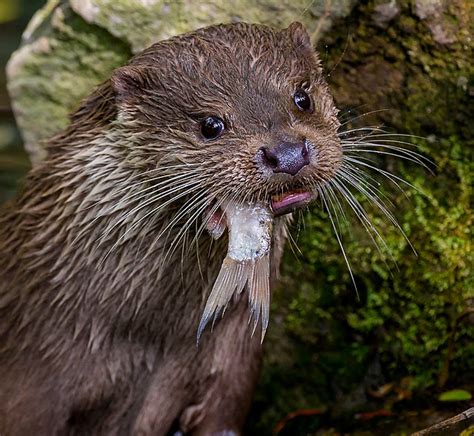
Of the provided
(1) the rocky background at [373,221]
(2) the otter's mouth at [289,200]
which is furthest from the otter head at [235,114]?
(1) the rocky background at [373,221]

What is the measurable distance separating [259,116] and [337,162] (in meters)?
0.22

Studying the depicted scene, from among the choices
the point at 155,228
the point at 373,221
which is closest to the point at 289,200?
the point at 155,228

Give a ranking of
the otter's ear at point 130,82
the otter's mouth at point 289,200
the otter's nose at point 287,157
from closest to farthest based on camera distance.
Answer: the otter's nose at point 287,157, the otter's mouth at point 289,200, the otter's ear at point 130,82

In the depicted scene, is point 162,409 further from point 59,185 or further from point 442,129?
point 442,129

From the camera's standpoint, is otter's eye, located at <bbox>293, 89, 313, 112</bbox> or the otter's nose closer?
the otter's nose

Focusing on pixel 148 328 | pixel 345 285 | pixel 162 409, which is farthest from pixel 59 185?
pixel 345 285

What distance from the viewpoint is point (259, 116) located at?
304 centimetres

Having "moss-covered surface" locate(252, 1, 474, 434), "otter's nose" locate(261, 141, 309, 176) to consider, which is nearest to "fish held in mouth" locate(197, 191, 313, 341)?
"otter's nose" locate(261, 141, 309, 176)

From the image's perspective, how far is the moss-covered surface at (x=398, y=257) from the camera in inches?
153

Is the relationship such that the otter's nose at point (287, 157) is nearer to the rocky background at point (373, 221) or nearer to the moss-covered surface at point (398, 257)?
the rocky background at point (373, 221)

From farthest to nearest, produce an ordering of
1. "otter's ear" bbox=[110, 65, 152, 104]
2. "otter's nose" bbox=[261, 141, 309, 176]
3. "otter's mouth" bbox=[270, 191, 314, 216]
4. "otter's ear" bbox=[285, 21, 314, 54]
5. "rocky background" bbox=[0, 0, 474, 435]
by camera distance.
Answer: "rocky background" bbox=[0, 0, 474, 435] → "otter's ear" bbox=[285, 21, 314, 54] → "otter's ear" bbox=[110, 65, 152, 104] → "otter's mouth" bbox=[270, 191, 314, 216] → "otter's nose" bbox=[261, 141, 309, 176]

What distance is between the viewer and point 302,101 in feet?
10.4

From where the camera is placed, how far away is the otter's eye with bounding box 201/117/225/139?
10.1 feet

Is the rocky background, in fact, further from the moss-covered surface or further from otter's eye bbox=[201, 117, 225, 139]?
otter's eye bbox=[201, 117, 225, 139]
